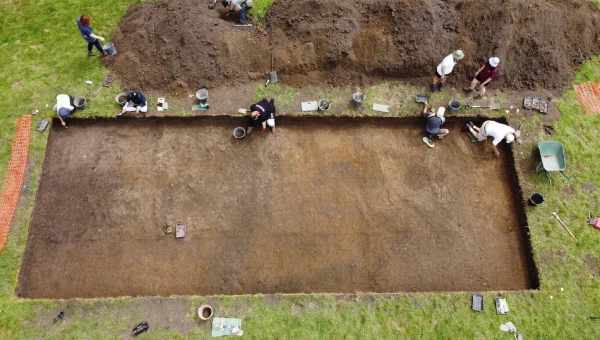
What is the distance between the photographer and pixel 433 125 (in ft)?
35.1

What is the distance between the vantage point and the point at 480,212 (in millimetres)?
10211

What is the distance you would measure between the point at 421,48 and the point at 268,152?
18.0 ft

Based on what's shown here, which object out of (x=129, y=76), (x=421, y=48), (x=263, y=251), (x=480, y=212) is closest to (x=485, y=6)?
(x=421, y=48)

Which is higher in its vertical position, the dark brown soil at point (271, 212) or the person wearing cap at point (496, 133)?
the person wearing cap at point (496, 133)

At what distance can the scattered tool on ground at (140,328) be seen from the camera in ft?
28.5

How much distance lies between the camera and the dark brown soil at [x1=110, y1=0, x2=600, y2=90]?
451 inches

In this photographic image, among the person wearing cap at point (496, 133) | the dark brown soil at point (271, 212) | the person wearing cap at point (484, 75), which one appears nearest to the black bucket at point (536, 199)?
the dark brown soil at point (271, 212)

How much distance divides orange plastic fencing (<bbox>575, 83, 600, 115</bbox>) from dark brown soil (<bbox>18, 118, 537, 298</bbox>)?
3.08 m

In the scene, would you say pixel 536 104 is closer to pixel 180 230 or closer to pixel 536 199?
pixel 536 199

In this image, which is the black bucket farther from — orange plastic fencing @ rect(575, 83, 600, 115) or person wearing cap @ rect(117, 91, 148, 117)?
person wearing cap @ rect(117, 91, 148, 117)

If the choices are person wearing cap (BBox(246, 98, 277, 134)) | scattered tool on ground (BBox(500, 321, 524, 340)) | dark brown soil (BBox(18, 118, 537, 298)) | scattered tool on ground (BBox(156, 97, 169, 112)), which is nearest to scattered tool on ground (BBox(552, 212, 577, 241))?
dark brown soil (BBox(18, 118, 537, 298))

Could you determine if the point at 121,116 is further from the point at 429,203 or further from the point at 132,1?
the point at 429,203

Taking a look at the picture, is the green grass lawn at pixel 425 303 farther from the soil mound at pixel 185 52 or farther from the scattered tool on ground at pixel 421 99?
the scattered tool on ground at pixel 421 99

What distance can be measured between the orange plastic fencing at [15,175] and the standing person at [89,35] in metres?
2.75
